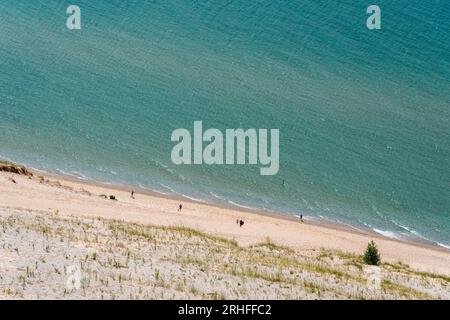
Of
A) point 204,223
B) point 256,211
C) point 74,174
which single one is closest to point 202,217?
point 204,223

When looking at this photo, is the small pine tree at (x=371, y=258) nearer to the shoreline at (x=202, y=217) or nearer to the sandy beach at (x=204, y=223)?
the sandy beach at (x=204, y=223)

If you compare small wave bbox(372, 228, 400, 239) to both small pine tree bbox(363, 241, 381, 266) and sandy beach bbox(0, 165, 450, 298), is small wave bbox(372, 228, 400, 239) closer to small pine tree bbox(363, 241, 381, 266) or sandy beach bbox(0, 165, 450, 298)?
sandy beach bbox(0, 165, 450, 298)

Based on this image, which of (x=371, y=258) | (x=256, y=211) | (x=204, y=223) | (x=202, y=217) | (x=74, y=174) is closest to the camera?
(x=371, y=258)

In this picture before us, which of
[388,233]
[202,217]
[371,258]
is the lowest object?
[371,258]

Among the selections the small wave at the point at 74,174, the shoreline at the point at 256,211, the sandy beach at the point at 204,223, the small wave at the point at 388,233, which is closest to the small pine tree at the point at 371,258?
the sandy beach at the point at 204,223

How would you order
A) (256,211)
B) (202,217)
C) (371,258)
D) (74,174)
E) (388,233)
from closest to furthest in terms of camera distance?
(371,258), (202,217), (388,233), (256,211), (74,174)

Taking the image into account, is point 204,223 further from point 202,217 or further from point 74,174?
point 74,174
